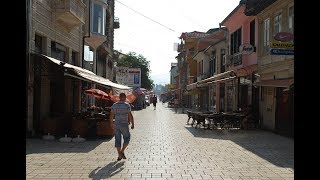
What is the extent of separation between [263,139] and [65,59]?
1007 cm

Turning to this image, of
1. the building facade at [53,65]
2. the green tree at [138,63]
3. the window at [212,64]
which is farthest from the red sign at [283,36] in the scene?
the green tree at [138,63]

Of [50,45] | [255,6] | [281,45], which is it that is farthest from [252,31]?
[50,45]

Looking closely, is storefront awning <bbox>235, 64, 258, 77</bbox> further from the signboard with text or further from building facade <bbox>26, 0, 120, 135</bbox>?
the signboard with text

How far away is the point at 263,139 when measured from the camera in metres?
15.8

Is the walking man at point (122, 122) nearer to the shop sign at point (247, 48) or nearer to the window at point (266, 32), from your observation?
the window at point (266, 32)

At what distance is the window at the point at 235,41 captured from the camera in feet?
86.1

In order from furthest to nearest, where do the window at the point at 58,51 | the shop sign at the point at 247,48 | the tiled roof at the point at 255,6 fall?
the shop sign at the point at 247,48 → the tiled roof at the point at 255,6 → the window at the point at 58,51

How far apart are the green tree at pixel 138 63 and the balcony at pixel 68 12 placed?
185ft

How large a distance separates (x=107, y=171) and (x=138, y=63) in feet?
227

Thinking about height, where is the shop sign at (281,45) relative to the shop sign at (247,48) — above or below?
below

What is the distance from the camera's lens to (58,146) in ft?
42.0
